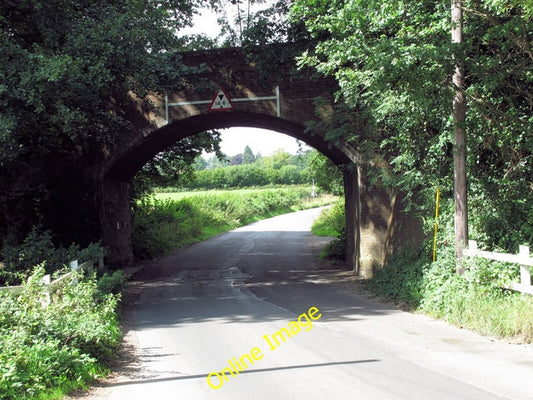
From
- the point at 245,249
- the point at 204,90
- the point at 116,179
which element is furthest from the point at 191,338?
the point at 245,249

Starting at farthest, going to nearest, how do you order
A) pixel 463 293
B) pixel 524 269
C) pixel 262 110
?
pixel 262 110
pixel 463 293
pixel 524 269

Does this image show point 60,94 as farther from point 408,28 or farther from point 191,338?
point 408,28

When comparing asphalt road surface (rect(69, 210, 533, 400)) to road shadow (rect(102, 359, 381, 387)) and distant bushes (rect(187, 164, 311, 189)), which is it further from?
distant bushes (rect(187, 164, 311, 189))

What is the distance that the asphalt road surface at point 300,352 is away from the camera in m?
5.68

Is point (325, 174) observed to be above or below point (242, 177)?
below

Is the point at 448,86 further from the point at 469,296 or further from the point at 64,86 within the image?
the point at 64,86

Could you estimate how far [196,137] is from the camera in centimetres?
2228

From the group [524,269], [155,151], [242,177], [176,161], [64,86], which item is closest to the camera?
[524,269]

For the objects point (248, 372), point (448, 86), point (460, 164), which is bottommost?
point (248, 372)

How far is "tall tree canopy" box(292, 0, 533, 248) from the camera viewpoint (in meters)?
9.31

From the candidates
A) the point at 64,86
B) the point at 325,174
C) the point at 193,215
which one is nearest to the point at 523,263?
the point at 64,86

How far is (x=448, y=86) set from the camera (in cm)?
984

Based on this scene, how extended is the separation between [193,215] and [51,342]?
31.3 meters

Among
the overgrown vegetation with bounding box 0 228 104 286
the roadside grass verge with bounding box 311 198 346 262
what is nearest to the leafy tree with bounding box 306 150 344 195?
the roadside grass verge with bounding box 311 198 346 262
